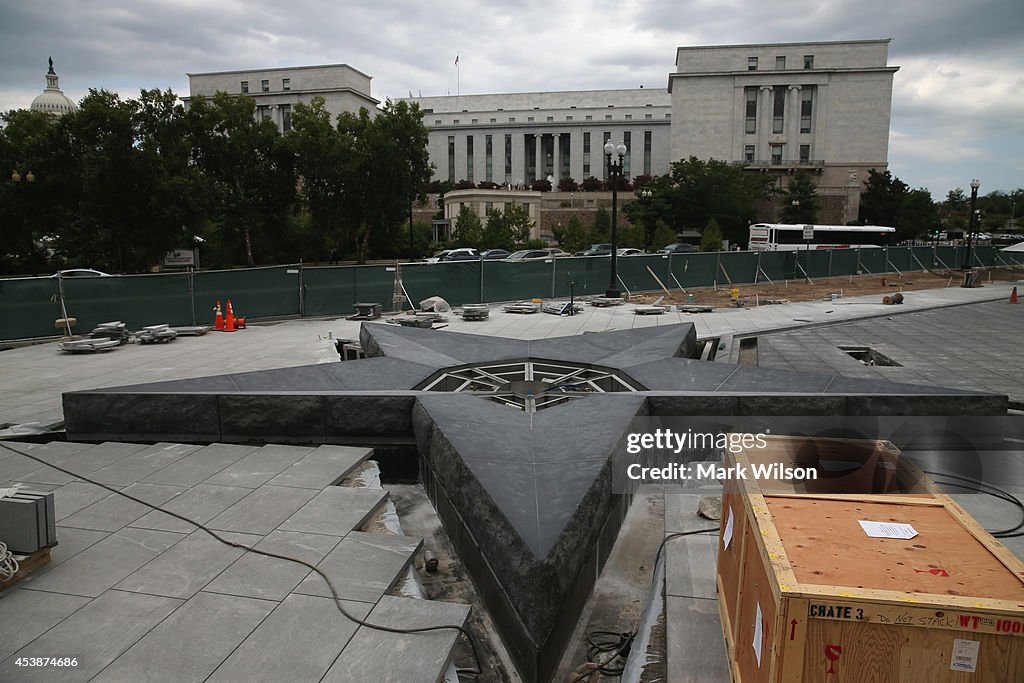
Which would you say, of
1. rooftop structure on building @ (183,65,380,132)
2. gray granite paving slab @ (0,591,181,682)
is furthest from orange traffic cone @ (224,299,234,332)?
rooftop structure on building @ (183,65,380,132)

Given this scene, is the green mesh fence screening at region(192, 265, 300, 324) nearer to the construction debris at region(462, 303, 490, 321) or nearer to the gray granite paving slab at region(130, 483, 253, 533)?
the construction debris at region(462, 303, 490, 321)

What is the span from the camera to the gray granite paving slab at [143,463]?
6.47 meters

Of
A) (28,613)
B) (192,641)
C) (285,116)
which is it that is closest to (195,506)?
(28,613)

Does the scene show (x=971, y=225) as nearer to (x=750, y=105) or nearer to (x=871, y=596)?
(x=871, y=596)

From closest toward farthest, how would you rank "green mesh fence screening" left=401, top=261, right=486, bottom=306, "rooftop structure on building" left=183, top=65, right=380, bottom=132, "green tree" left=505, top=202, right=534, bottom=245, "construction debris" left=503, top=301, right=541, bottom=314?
"construction debris" left=503, top=301, right=541, bottom=314
"green mesh fence screening" left=401, top=261, right=486, bottom=306
"green tree" left=505, top=202, right=534, bottom=245
"rooftop structure on building" left=183, top=65, right=380, bottom=132

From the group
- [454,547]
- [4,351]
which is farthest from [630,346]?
[4,351]

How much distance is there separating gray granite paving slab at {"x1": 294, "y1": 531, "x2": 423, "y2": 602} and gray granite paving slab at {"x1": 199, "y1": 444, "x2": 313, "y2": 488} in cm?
169

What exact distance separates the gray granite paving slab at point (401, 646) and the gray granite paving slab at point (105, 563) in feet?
6.12

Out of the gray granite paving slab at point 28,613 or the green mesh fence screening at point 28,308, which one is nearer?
the gray granite paving slab at point 28,613

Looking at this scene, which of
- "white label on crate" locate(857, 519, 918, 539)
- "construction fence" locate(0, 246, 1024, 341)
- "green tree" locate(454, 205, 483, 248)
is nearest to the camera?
"white label on crate" locate(857, 519, 918, 539)

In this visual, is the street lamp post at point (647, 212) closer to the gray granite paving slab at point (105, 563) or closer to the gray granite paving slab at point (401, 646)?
the gray granite paving slab at point (105, 563)

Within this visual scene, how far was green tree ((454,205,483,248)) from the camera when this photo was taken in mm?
61469

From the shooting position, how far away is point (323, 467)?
6730mm

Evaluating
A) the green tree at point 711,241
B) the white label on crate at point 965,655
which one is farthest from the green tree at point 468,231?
the white label on crate at point 965,655
